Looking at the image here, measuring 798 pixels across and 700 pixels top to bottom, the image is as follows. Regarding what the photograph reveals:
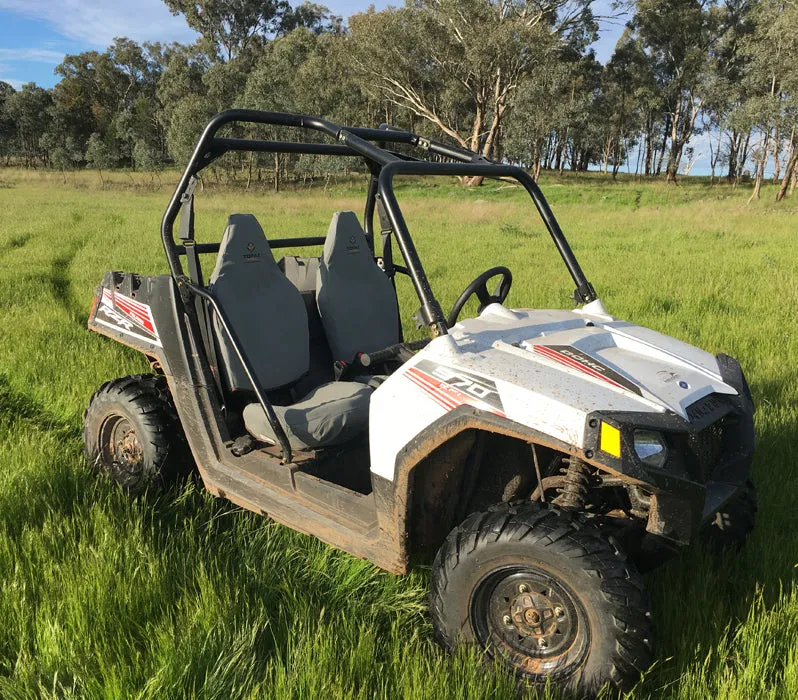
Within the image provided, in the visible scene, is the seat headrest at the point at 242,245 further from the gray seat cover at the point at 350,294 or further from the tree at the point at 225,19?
the tree at the point at 225,19

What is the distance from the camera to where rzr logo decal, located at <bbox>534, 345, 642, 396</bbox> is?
2.13 metres

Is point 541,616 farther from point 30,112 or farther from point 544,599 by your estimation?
point 30,112

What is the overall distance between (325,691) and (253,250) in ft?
7.29

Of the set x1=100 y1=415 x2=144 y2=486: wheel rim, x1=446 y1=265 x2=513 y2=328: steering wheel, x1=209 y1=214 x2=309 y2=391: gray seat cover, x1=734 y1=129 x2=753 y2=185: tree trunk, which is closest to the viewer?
x1=446 y1=265 x2=513 y2=328: steering wheel

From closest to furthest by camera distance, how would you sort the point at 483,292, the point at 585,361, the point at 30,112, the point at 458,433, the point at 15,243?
the point at 458,433, the point at 585,361, the point at 483,292, the point at 15,243, the point at 30,112

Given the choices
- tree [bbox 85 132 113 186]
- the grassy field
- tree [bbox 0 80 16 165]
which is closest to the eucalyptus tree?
the grassy field

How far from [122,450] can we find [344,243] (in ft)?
5.63

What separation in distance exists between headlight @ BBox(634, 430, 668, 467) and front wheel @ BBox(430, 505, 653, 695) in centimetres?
27

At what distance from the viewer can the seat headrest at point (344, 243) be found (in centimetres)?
380

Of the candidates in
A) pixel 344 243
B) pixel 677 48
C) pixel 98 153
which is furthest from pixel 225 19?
pixel 344 243

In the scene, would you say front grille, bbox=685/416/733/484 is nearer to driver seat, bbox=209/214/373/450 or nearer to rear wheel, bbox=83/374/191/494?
driver seat, bbox=209/214/373/450

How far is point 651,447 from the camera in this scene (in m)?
1.94

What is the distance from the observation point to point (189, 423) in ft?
10.3

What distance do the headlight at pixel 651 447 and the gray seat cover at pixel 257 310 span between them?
193 cm
